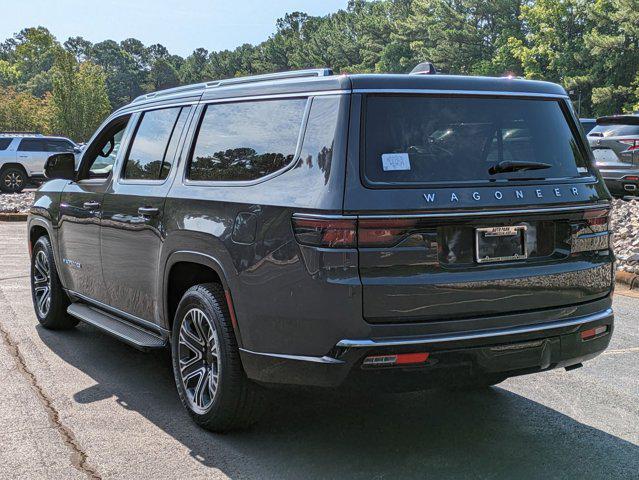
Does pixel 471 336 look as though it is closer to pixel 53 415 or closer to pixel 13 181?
pixel 53 415

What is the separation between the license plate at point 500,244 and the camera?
3664mm

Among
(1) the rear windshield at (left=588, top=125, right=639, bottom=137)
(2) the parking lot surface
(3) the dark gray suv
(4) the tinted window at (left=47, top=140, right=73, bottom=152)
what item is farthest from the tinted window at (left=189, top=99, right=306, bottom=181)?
(4) the tinted window at (left=47, top=140, right=73, bottom=152)

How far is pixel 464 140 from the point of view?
3.78 m

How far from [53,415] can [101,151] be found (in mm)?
2378

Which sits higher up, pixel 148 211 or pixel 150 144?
pixel 150 144

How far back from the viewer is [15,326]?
267 inches

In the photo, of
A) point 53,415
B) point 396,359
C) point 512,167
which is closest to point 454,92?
point 512,167

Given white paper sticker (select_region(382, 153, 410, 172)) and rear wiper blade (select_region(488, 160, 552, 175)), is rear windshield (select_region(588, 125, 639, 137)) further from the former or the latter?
white paper sticker (select_region(382, 153, 410, 172))

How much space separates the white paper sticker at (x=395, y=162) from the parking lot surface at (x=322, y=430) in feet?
3.57

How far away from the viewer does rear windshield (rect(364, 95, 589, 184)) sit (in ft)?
11.8

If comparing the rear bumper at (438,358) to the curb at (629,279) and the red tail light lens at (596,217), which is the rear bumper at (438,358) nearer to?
the red tail light lens at (596,217)

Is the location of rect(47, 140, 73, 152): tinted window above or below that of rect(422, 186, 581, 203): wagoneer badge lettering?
below

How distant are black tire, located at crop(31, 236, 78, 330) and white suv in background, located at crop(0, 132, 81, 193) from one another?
1873 centimetres

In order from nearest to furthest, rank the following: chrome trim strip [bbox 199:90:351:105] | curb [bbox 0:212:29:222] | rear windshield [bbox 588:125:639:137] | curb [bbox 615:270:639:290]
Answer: chrome trim strip [bbox 199:90:351:105] < curb [bbox 615:270:639:290] < rear windshield [bbox 588:125:639:137] < curb [bbox 0:212:29:222]
